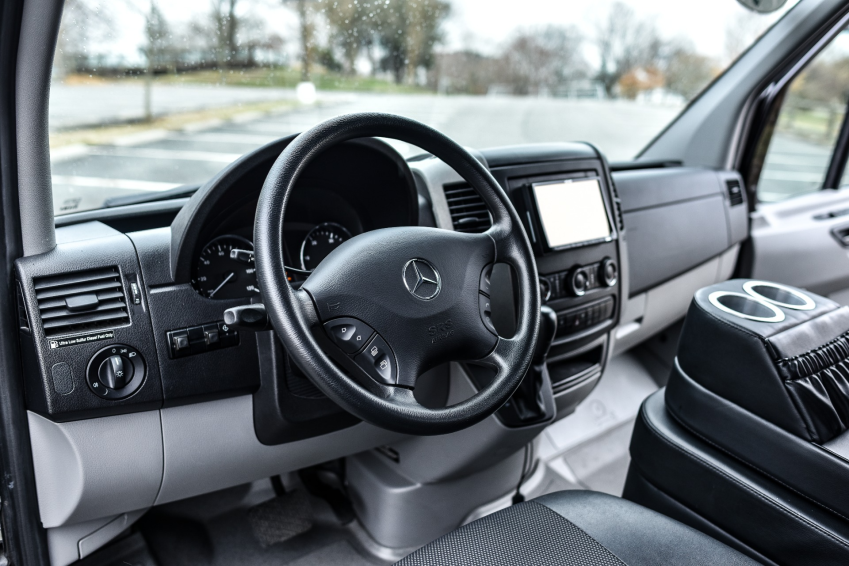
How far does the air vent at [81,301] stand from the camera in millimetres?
1171

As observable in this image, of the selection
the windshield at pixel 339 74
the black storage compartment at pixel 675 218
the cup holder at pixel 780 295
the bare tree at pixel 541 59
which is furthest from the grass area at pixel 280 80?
the cup holder at pixel 780 295

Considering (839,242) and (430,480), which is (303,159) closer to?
(430,480)

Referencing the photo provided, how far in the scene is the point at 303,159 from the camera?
3.35 ft

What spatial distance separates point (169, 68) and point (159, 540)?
1.26m

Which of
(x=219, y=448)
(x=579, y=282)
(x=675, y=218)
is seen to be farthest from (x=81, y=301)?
(x=675, y=218)

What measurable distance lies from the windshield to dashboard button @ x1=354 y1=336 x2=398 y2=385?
0.39 metres

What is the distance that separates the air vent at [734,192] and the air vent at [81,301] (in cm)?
227

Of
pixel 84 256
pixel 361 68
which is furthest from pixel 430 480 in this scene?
pixel 361 68

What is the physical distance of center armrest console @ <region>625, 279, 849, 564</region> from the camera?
124cm

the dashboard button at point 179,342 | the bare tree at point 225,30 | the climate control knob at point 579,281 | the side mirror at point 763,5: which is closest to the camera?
the dashboard button at point 179,342

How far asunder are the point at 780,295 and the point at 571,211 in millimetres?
547

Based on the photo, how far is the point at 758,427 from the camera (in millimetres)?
1334

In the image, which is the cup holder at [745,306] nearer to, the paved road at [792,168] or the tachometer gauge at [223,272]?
the tachometer gauge at [223,272]

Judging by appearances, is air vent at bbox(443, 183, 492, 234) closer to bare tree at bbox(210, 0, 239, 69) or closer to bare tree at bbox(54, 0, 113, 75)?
bare tree at bbox(210, 0, 239, 69)
